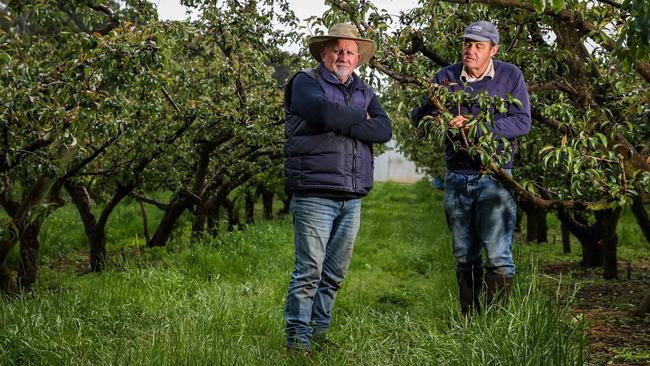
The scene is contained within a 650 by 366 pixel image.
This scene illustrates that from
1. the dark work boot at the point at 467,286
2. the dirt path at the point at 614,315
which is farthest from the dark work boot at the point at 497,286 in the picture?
the dirt path at the point at 614,315

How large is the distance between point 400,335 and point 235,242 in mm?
5646

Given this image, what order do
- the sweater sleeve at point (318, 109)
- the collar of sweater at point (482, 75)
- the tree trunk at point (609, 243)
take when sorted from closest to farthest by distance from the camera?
the sweater sleeve at point (318, 109), the collar of sweater at point (482, 75), the tree trunk at point (609, 243)

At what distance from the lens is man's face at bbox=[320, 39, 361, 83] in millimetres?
4312

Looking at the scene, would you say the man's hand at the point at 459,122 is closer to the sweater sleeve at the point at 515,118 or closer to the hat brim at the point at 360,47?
the sweater sleeve at the point at 515,118

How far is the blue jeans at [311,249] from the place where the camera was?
13.7 feet

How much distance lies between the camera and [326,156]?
418 centimetres

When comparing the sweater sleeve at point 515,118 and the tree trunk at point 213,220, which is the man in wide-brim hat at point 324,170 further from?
the tree trunk at point 213,220

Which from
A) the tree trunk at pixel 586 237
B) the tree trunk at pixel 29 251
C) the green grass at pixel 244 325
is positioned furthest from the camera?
the tree trunk at pixel 586 237

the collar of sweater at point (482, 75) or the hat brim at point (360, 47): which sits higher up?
the hat brim at point (360, 47)

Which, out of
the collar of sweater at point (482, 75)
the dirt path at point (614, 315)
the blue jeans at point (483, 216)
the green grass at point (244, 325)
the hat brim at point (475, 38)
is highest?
the hat brim at point (475, 38)

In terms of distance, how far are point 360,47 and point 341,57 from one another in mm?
432

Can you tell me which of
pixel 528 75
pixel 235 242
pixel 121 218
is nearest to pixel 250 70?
pixel 235 242

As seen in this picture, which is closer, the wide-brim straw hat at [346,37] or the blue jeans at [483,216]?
the wide-brim straw hat at [346,37]

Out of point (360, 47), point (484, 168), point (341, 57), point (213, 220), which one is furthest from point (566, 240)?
point (341, 57)
